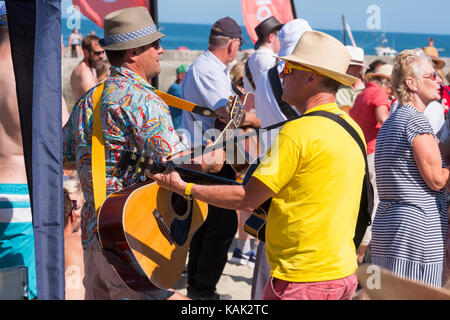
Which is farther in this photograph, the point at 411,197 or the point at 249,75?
the point at 249,75

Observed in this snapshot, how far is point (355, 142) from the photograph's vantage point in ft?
8.25

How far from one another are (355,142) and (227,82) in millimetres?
2219

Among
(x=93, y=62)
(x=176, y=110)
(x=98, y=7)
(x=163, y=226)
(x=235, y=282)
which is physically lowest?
(x=235, y=282)

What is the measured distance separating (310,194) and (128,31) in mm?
1194

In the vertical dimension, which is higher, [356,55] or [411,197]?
[356,55]

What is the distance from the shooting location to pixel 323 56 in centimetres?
256

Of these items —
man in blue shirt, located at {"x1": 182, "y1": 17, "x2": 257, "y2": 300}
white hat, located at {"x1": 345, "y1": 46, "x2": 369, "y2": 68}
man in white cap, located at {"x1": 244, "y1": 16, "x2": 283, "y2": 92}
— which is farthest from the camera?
white hat, located at {"x1": 345, "y1": 46, "x2": 369, "y2": 68}

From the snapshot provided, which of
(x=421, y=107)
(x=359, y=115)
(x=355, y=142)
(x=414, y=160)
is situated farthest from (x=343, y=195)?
(x=359, y=115)

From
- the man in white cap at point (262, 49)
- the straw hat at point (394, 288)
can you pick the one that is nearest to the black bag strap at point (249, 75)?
the man in white cap at point (262, 49)

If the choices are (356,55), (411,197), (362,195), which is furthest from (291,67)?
(356,55)

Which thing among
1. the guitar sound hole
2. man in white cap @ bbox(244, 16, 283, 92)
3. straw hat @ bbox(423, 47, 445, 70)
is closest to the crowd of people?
the guitar sound hole

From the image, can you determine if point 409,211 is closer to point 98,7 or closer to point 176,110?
point 98,7

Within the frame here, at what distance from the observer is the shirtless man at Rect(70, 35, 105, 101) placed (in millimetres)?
5820

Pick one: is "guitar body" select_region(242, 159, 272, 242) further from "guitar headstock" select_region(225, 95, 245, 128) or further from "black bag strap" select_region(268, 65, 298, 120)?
"black bag strap" select_region(268, 65, 298, 120)
